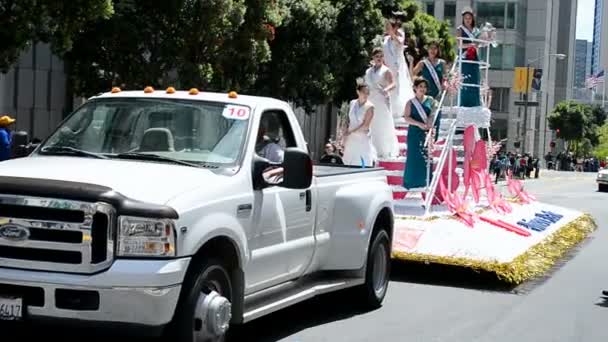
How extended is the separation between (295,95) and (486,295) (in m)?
21.8

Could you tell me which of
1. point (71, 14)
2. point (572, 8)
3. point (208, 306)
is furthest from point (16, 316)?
point (572, 8)

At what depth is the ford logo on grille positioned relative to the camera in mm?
5805

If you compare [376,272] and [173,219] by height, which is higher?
[173,219]

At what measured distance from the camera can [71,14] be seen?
52.2 feet

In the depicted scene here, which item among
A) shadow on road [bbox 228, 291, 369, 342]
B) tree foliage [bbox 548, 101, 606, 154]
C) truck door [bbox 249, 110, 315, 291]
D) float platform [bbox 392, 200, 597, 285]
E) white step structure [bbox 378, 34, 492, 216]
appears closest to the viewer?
truck door [bbox 249, 110, 315, 291]

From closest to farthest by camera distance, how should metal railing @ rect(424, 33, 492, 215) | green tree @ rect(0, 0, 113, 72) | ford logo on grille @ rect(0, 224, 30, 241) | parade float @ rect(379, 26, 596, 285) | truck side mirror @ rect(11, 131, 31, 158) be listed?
ford logo on grille @ rect(0, 224, 30, 241) < truck side mirror @ rect(11, 131, 31, 158) < parade float @ rect(379, 26, 596, 285) < metal railing @ rect(424, 33, 492, 215) < green tree @ rect(0, 0, 113, 72)

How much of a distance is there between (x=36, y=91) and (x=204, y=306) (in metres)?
21.3

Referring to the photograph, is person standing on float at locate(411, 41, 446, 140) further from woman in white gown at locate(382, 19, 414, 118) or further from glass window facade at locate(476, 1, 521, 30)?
glass window facade at locate(476, 1, 521, 30)

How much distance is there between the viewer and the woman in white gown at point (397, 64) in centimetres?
1598

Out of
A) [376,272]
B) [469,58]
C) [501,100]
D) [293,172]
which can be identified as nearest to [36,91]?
[469,58]

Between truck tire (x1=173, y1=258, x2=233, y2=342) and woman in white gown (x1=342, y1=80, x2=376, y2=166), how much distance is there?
7834 millimetres

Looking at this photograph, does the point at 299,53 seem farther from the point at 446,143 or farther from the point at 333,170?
the point at 333,170

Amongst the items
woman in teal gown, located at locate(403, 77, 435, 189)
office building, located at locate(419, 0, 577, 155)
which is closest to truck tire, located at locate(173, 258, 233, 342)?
woman in teal gown, located at locate(403, 77, 435, 189)

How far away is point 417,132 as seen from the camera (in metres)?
14.5
